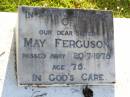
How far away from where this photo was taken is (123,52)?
209 inches

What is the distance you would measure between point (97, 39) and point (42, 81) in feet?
2.42

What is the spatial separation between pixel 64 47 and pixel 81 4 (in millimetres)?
2094

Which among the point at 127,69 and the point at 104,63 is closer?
the point at 104,63

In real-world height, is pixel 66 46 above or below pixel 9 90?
above

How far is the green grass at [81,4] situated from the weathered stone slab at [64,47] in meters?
1.57

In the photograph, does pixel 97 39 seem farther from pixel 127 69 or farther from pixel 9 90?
pixel 9 90

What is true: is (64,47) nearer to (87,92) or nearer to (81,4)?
(87,92)

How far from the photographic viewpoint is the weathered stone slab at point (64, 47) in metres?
4.72

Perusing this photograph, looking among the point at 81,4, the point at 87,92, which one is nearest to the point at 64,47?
the point at 87,92

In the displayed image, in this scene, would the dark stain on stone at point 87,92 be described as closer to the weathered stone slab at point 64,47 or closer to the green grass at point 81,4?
the weathered stone slab at point 64,47

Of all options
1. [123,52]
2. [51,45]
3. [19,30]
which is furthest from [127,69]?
[19,30]

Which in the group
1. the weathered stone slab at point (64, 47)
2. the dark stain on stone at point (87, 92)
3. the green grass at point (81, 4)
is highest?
the green grass at point (81, 4)

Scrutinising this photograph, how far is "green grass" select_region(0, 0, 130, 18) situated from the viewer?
6345mm

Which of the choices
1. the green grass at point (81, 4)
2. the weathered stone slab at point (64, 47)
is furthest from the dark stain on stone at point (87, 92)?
the green grass at point (81, 4)
